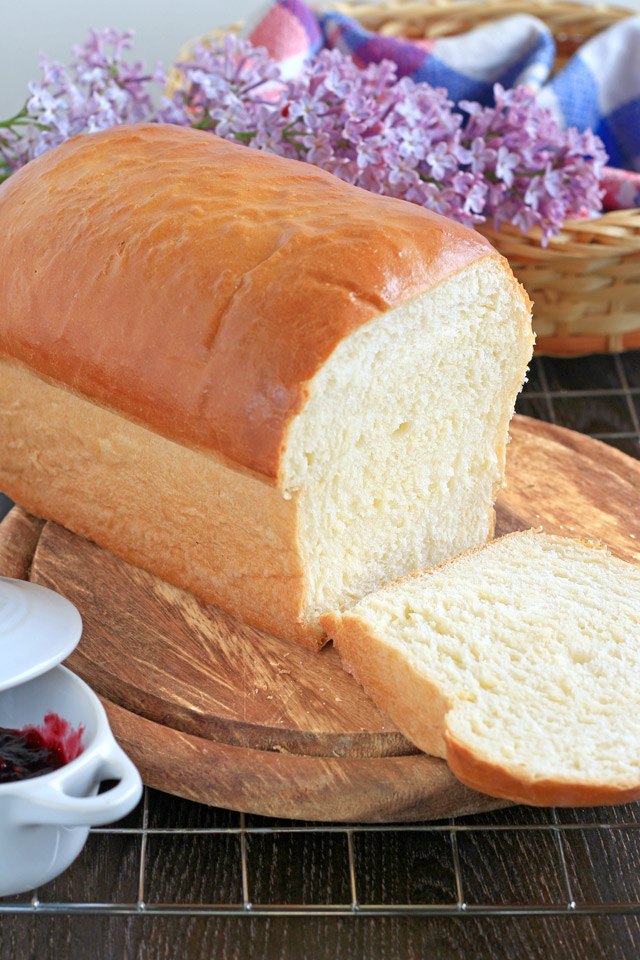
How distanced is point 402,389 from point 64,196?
0.93 metres

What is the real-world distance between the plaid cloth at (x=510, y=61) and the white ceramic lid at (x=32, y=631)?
2.32 meters

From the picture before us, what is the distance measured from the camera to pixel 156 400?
2084 millimetres

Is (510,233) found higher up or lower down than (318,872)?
higher up

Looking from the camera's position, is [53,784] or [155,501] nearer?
[53,784]

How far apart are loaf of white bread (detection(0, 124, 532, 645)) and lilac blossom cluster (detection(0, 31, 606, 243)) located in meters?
0.44

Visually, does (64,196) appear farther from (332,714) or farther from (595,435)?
(595,435)

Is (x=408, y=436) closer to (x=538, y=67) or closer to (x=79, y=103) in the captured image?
(x=79, y=103)

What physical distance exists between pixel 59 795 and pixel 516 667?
0.89m

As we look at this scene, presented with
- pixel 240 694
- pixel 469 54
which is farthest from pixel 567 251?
pixel 240 694

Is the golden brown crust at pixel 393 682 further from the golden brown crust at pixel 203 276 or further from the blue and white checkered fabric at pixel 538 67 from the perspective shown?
the blue and white checkered fabric at pixel 538 67

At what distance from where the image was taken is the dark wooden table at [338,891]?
5.63ft

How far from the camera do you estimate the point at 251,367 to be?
1919 mm

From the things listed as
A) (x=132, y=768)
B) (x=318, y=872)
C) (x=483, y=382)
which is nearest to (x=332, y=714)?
(x=318, y=872)

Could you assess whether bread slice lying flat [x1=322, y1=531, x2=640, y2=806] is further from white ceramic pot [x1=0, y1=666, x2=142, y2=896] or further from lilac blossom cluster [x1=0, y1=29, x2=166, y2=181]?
lilac blossom cluster [x1=0, y1=29, x2=166, y2=181]
